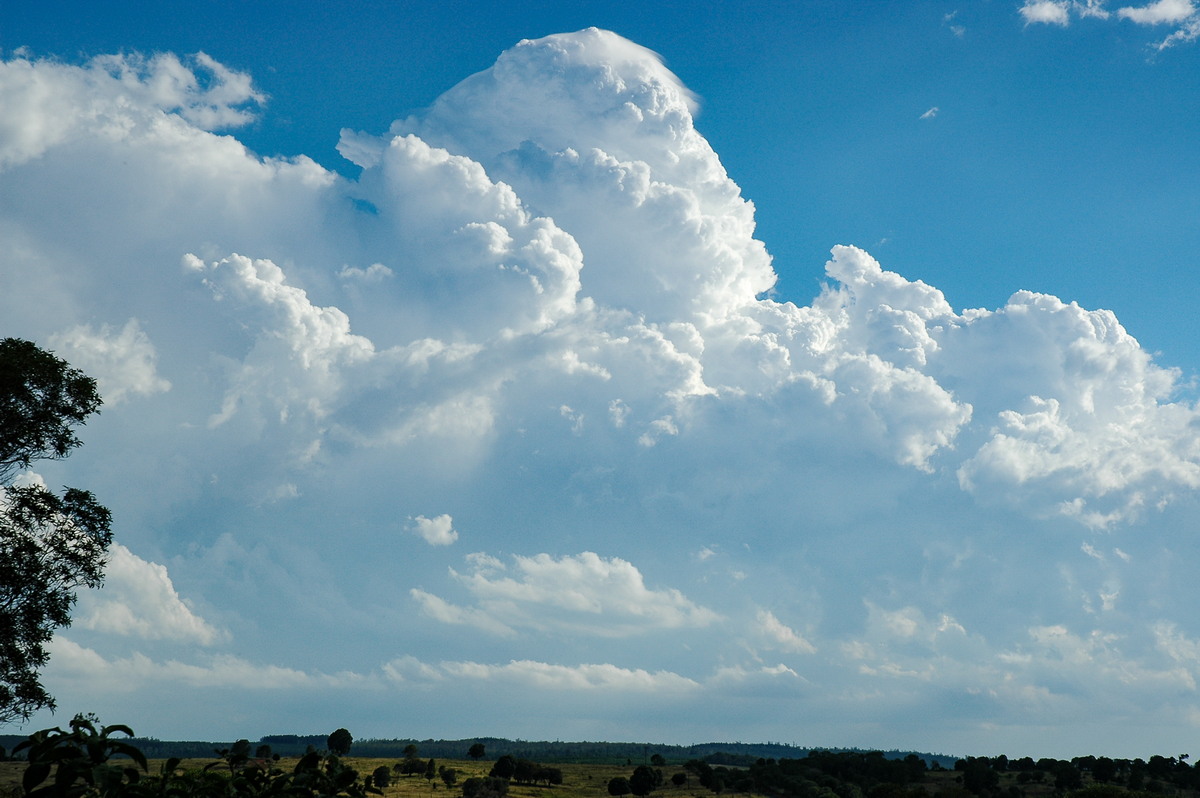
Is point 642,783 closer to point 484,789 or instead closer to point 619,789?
point 619,789

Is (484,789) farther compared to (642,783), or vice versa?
(642,783)

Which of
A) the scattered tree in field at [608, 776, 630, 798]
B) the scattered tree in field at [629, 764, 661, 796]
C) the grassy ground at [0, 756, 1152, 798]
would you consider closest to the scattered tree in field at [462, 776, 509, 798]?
the grassy ground at [0, 756, 1152, 798]

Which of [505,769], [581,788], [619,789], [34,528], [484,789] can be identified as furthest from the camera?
[581,788]

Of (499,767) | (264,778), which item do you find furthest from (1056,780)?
(264,778)

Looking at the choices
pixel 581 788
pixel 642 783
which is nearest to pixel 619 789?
pixel 642 783

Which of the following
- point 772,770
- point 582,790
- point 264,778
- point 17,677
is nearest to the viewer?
point 264,778

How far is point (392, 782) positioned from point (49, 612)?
128436mm

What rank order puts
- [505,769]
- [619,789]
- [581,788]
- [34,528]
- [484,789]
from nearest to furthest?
[34,528]
[484,789]
[619,789]
[505,769]
[581,788]

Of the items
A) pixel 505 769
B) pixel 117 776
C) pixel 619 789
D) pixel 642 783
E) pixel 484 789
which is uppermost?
pixel 117 776

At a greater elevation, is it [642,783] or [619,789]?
[642,783]

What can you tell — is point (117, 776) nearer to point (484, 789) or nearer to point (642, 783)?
point (484, 789)

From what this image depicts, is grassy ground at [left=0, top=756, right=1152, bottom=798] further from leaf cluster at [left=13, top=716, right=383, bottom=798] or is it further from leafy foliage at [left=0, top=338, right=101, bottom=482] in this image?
leaf cluster at [left=13, top=716, right=383, bottom=798]

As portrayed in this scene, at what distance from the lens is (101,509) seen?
4144cm

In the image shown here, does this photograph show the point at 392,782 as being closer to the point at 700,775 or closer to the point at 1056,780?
the point at 700,775
